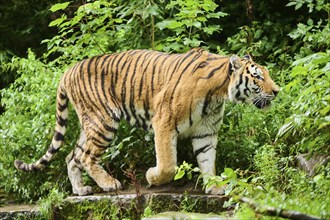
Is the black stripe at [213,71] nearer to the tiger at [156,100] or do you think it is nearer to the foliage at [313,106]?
the tiger at [156,100]

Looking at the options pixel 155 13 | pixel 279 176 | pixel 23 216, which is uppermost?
pixel 155 13

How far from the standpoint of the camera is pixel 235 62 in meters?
7.18

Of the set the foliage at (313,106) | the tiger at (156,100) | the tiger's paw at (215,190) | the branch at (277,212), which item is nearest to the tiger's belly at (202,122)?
the tiger at (156,100)

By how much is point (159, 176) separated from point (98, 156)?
31.4 inches

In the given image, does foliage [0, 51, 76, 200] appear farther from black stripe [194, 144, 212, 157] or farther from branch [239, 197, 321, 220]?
branch [239, 197, 321, 220]

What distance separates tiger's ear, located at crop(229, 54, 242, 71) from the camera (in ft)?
23.5

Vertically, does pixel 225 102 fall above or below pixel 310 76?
below

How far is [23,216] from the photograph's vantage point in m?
7.85

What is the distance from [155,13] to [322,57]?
2.90 metres

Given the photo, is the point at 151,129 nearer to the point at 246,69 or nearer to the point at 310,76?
the point at 246,69

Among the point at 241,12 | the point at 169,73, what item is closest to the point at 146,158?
the point at 169,73

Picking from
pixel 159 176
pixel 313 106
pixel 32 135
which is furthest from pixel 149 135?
pixel 313 106

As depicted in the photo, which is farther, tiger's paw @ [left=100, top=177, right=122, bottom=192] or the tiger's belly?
tiger's paw @ [left=100, top=177, right=122, bottom=192]

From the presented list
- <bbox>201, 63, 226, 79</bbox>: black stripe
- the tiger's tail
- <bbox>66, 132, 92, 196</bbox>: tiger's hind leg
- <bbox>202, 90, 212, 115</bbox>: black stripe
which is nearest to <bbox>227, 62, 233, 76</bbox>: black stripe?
<bbox>201, 63, 226, 79</bbox>: black stripe
